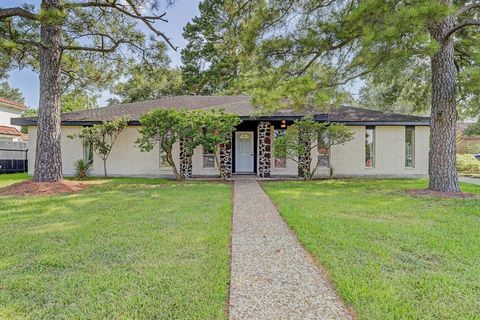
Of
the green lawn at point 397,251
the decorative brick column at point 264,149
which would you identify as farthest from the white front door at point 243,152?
the green lawn at point 397,251

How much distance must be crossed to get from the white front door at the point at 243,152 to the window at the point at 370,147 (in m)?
5.61

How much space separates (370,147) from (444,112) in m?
5.45

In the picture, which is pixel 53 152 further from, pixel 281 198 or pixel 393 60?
pixel 393 60

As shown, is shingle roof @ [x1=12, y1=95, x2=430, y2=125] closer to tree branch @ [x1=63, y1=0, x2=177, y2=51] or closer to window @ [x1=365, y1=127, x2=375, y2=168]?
window @ [x1=365, y1=127, x2=375, y2=168]

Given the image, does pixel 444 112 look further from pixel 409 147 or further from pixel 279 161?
pixel 279 161

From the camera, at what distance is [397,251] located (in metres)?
4.14

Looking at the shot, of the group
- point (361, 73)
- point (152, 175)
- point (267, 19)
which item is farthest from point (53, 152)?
point (361, 73)

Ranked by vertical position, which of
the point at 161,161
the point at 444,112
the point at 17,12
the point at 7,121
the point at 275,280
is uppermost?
the point at 17,12

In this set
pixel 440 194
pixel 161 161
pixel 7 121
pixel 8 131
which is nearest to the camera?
pixel 440 194

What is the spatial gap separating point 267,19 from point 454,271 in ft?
26.5

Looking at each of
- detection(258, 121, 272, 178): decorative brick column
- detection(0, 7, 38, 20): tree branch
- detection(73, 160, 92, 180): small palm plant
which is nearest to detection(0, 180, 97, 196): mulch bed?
detection(73, 160, 92, 180): small palm plant

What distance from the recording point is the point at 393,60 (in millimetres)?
7184

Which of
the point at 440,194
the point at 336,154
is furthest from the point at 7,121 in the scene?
the point at 440,194

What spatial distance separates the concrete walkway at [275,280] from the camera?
263 cm
